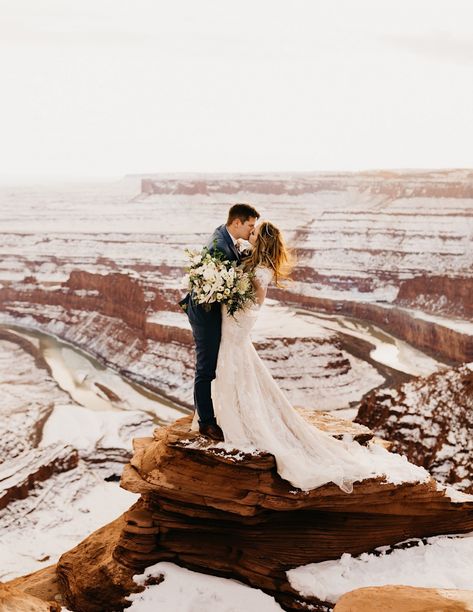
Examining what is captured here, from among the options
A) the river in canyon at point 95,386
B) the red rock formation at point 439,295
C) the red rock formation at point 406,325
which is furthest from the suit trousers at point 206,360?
the red rock formation at point 439,295

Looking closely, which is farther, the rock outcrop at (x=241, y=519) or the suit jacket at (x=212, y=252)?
the suit jacket at (x=212, y=252)

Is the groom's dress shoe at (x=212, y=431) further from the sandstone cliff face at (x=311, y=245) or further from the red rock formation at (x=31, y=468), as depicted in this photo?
the sandstone cliff face at (x=311, y=245)

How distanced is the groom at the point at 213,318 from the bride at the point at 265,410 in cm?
12

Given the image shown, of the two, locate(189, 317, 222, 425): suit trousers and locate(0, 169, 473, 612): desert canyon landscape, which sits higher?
locate(189, 317, 222, 425): suit trousers

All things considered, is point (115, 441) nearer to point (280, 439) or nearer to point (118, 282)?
point (280, 439)

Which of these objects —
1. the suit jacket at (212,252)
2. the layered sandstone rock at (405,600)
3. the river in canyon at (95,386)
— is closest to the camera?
the layered sandstone rock at (405,600)

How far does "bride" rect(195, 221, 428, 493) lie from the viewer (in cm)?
927

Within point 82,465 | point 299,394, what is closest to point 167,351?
point 299,394

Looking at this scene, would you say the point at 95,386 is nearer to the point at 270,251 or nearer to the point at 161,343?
the point at 161,343

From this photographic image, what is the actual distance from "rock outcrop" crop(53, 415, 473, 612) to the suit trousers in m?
0.54

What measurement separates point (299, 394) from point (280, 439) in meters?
45.2

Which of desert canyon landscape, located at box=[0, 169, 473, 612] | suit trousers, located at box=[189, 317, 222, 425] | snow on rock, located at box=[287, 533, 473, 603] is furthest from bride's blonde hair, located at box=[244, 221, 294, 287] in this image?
snow on rock, located at box=[287, 533, 473, 603]

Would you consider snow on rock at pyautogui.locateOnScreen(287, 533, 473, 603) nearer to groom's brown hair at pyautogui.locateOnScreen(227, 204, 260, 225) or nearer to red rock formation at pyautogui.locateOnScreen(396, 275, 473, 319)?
groom's brown hair at pyautogui.locateOnScreen(227, 204, 260, 225)

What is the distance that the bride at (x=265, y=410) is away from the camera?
30.4ft
